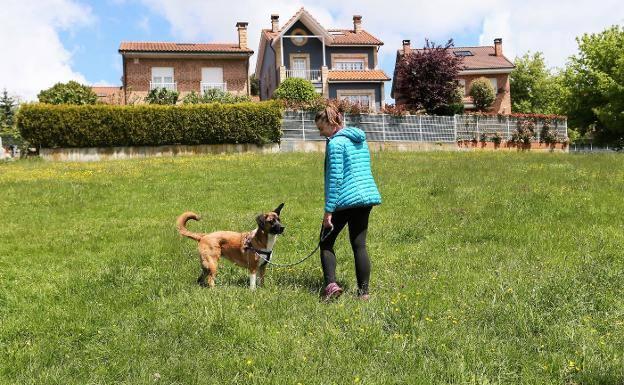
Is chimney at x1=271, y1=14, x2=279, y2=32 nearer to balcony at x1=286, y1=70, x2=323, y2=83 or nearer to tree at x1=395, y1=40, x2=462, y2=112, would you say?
balcony at x1=286, y1=70, x2=323, y2=83

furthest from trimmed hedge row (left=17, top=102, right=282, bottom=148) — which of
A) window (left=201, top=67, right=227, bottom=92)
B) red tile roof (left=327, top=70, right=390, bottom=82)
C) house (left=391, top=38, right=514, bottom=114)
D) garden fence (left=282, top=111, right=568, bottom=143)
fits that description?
house (left=391, top=38, right=514, bottom=114)

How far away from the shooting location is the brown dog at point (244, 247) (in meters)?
5.91

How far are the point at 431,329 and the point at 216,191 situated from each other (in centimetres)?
988

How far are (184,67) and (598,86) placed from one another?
3329cm

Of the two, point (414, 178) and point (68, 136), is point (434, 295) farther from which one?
point (68, 136)

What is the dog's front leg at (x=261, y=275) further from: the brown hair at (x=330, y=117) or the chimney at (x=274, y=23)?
the chimney at (x=274, y=23)

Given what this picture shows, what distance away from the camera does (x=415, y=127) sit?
95.9 ft

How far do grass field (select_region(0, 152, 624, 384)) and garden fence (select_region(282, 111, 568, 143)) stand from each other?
15090mm

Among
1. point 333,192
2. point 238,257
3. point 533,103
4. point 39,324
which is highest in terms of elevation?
point 533,103

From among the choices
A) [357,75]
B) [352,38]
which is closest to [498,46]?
[352,38]

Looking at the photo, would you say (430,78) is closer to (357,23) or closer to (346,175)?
(357,23)

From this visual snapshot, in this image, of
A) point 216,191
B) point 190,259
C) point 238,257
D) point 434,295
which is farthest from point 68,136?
point 434,295

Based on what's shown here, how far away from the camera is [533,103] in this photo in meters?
61.8

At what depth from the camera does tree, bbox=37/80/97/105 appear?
94.9 ft
